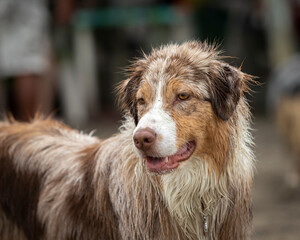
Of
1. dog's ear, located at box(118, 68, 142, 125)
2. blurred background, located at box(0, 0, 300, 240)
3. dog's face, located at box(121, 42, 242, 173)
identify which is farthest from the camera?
blurred background, located at box(0, 0, 300, 240)

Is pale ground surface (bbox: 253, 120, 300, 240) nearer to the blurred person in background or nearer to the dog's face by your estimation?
the dog's face

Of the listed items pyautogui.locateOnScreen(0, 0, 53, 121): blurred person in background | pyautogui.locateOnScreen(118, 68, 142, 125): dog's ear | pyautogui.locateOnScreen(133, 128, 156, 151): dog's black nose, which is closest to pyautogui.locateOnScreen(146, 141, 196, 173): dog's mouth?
pyautogui.locateOnScreen(133, 128, 156, 151): dog's black nose

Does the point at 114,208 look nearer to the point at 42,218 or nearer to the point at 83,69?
the point at 42,218

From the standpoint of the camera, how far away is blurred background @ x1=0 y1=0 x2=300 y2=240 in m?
7.46

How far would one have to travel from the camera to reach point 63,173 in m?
4.01

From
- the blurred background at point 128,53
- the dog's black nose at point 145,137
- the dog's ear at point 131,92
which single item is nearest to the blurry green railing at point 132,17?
the blurred background at point 128,53

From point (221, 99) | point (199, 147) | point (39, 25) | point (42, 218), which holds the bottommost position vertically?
point (42, 218)

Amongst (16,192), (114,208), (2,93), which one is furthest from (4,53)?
(114,208)

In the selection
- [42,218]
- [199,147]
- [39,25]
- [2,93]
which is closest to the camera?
[199,147]

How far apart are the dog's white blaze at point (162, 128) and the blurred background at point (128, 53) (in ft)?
11.1

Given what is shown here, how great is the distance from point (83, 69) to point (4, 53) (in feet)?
14.6

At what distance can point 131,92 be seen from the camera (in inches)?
149

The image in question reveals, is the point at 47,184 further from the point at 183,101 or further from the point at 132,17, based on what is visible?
the point at 132,17

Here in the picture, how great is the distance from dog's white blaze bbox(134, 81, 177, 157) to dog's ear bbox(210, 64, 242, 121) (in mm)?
324
